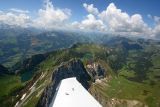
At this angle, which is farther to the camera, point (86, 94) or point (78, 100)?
point (86, 94)

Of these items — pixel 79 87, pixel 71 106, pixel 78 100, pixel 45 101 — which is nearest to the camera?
pixel 71 106

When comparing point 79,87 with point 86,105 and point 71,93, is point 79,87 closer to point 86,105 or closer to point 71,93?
point 71,93

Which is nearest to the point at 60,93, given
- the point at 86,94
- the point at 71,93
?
the point at 71,93

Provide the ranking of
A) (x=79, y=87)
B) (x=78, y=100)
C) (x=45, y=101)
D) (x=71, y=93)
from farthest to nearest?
(x=45, y=101) < (x=79, y=87) < (x=71, y=93) < (x=78, y=100)

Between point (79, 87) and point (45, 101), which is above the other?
point (79, 87)

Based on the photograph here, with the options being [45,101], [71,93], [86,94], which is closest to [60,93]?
[71,93]

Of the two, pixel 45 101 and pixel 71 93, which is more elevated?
pixel 71 93

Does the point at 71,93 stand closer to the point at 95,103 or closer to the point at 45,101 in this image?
the point at 95,103

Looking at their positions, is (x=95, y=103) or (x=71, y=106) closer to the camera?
(x=71, y=106)

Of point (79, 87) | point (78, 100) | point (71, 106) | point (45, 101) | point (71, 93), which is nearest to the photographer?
point (71, 106)
